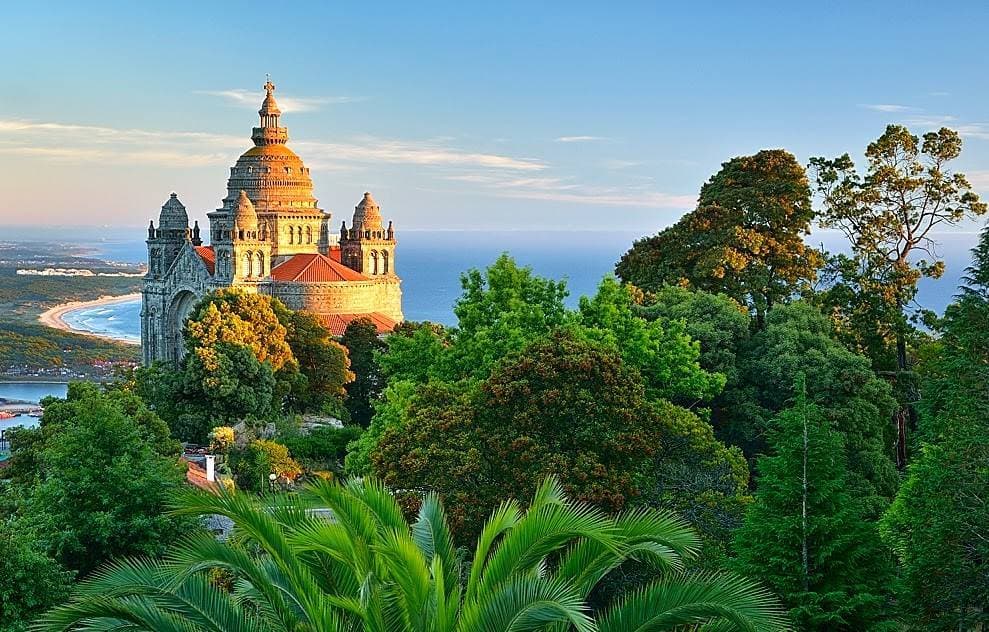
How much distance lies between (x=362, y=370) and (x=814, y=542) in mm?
31748

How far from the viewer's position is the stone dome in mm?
61634

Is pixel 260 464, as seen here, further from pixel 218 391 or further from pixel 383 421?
pixel 383 421

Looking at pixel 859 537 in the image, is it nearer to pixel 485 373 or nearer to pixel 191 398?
pixel 485 373

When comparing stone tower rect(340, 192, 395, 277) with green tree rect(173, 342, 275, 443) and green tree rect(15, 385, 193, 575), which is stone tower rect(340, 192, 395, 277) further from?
Result: green tree rect(15, 385, 193, 575)

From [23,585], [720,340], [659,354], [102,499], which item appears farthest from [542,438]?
[720,340]

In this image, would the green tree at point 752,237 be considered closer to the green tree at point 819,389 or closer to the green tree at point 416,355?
the green tree at point 819,389

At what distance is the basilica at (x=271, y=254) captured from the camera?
55.5m

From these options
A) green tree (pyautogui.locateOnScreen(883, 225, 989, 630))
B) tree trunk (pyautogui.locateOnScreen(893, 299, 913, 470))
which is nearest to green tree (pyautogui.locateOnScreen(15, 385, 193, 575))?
green tree (pyautogui.locateOnScreen(883, 225, 989, 630))

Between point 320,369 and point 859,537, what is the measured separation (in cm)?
2769

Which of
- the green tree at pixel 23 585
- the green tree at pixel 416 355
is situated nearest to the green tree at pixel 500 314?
the green tree at pixel 416 355

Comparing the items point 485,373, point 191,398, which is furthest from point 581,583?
point 191,398

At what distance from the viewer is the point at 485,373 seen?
22.6 m

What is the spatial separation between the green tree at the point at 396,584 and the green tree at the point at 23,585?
180 inches

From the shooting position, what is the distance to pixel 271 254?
60.0 metres
